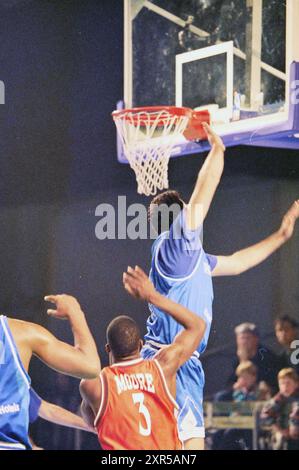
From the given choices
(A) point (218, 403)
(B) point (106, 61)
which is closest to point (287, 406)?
(A) point (218, 403)

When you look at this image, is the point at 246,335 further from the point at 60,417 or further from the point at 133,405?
the point at 60,417

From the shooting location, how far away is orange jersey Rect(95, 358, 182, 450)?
14.7 feet

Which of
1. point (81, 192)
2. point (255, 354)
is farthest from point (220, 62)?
point (255, 354)

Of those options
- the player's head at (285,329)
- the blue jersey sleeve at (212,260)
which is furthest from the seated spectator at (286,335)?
the blue jersey sleeve at (212,260)

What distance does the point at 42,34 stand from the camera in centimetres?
522

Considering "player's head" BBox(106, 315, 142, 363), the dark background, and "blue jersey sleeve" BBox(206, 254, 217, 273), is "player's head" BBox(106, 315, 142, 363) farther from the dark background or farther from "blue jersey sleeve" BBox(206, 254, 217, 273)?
"blue jersey sleeve" BBox(206, 254, 217, 273)

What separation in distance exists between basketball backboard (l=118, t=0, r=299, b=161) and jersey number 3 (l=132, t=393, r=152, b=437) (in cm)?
120

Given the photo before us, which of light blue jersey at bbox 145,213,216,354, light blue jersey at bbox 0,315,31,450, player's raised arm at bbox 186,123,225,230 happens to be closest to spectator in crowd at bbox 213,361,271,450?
light blue jersey at bbox 145,213,216,354

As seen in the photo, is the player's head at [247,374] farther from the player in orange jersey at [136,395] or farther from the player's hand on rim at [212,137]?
the player's hand on rim at [212,137]

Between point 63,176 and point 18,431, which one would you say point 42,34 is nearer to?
point 63,176

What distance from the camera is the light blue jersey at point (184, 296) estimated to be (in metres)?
4.72

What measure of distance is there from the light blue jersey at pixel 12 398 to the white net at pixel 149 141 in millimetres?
1478

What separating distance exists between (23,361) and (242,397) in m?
1.52

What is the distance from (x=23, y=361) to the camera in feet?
12.3
